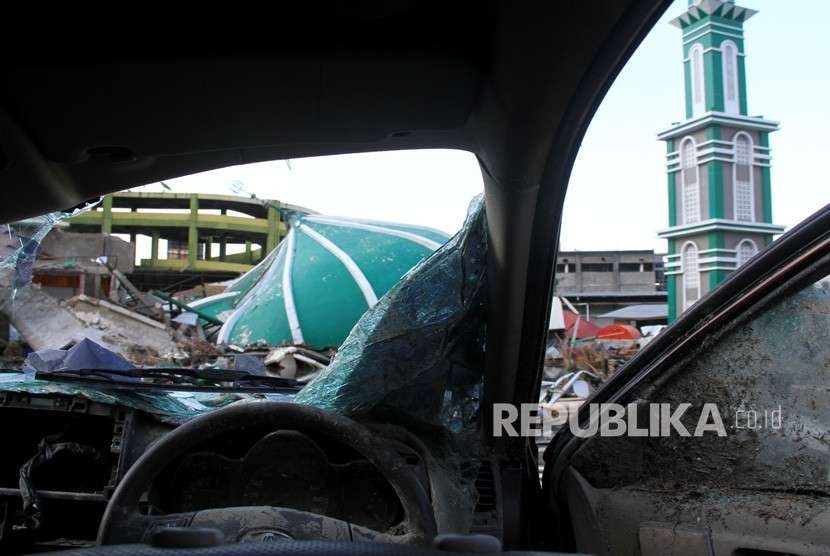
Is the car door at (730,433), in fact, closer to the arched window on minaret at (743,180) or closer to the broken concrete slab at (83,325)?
the arched window on minaret at (743,180)

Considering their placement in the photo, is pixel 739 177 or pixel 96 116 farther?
pixel 739 177

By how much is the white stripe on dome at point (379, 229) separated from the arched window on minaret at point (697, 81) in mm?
13139

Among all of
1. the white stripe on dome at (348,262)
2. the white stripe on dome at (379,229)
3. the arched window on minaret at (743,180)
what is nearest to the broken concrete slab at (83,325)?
the white stripe on dome at (348,262)

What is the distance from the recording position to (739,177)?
14.4 metres

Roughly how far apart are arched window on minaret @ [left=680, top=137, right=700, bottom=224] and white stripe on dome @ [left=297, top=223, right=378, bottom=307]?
1178 centimetres

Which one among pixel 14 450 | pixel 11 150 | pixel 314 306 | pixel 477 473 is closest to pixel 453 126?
pixel 477 473

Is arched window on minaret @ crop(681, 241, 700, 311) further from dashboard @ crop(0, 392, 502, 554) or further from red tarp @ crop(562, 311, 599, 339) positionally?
dashboard @ crop(0, 392, 502, 554)

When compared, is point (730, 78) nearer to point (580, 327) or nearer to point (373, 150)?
point (373, 150)

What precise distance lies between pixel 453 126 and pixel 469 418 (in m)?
1.09

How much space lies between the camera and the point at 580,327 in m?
28.7

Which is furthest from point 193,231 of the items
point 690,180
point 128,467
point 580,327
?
point 128,467

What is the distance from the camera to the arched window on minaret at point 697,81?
14.1m

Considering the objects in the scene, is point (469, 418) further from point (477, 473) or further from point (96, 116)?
point (96, 116)

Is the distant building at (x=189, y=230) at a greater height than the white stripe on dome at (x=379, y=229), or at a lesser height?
greater
